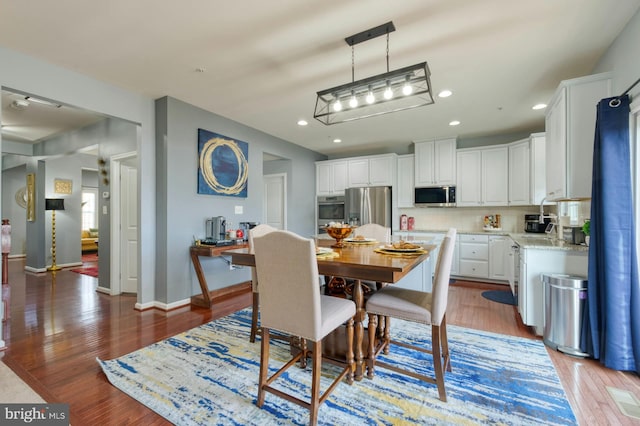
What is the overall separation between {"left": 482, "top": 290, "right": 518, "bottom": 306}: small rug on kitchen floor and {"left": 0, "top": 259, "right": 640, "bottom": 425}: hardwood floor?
0.13 metres

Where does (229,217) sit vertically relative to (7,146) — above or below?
below

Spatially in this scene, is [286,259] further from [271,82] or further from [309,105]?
[309,105]

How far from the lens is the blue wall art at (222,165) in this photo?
379 cm

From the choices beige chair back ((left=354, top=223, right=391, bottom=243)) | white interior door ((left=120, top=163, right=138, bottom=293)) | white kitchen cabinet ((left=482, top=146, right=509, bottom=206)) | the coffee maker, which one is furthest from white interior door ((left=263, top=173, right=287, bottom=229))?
white kitchen cabinet ((left=482, top=146, right=509, bottom=206))

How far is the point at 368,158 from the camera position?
225 inches

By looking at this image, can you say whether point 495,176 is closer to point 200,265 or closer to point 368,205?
point 368,205

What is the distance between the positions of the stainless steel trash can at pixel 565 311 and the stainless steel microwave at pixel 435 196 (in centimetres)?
272

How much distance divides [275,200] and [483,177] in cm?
392

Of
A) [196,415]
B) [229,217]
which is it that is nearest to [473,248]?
[229,217]

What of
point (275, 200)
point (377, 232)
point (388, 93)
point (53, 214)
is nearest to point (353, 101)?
point (388, 93)

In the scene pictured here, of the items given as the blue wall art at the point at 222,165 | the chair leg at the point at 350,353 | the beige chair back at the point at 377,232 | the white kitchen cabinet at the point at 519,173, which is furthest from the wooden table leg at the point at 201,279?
the white kitchen cabinet at the point at 519,173

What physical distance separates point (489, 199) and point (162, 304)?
5.18 metres

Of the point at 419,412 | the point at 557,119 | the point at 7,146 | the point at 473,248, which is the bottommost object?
the point at 419,412

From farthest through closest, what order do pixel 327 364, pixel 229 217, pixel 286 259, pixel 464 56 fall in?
pixel 229 217
pixel 464 56
pixel 327 364
pixel 286 259
